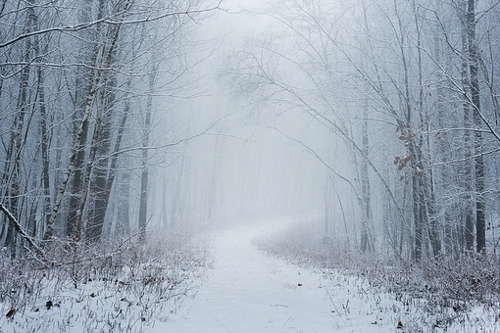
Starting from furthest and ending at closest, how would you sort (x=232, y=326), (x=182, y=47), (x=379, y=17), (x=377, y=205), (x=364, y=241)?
(x=377, y=205) < (x=364, y=241) < (x=379, y=17) < (x=182, y=47) < (x=232, y=326)

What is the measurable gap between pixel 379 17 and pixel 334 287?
9.03 metres

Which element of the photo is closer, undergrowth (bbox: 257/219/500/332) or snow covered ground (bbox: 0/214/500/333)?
snow covered ground (bbox: 0/214/500/333)

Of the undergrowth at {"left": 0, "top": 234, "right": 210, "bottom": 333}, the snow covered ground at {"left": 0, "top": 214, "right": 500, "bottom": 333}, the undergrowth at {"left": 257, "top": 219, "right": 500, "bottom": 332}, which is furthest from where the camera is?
the undergrowth at {"left": 257, "top": 219, "right": 500, "bottom": 332}

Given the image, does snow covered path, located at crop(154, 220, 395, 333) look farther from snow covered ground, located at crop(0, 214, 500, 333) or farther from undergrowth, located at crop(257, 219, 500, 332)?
undergrowth, located at crop(257, 219, 500, 332)

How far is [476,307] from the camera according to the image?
13.7 feet

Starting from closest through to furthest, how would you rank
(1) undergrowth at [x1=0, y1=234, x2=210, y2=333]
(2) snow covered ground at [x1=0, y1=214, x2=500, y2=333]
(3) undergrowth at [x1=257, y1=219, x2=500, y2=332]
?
(1) undergrowth at [x1=0, y1=234, x2=210, y2=333]
(2) snow covered ground at [x1=0, y1=214, x2=500, y2=333]
(3) undergrowth at [x1=257, y1=219, x2=500, y2=332]

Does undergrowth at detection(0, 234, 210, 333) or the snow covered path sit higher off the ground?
undergrowth at detection(0, 234, 210, 333)

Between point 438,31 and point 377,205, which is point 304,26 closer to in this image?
point 438,31

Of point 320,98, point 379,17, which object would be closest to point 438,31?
point 379,17

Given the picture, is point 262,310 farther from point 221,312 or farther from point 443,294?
point 443,294

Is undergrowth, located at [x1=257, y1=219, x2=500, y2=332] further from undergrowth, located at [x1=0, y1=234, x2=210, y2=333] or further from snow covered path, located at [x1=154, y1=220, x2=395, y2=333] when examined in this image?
undergrowth, located at [x1=0, y1=234, x2=210, y2=333]

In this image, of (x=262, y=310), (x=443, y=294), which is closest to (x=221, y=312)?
(x=262, y=310)

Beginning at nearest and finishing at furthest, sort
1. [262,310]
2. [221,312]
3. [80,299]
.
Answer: [80,299] → [221,312] → [262,310]

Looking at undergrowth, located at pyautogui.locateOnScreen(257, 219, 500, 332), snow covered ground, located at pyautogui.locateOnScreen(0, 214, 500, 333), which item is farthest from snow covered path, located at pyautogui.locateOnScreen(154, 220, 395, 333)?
undergrowth, located at pyautogui.locateOnScreen(257, 219, 500, 332)
